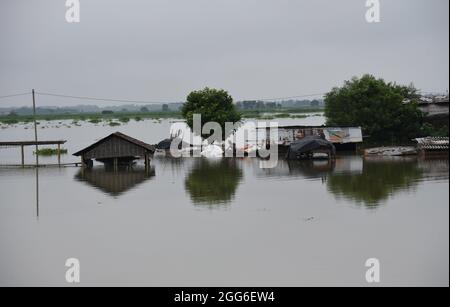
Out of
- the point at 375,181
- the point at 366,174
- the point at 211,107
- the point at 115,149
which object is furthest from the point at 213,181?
the point at 211,107

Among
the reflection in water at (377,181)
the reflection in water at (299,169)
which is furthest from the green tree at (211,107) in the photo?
the reflection in water at (377,181)

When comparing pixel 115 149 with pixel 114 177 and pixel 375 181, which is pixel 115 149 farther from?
pixel 375 181

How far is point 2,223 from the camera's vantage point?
19.3 metres

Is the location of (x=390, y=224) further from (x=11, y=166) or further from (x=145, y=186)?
(x=11, y=166)

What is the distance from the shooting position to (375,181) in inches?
945

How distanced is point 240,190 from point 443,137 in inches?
565

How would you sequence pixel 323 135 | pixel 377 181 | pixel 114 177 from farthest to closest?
pixel 323 135 → pixel 114 177 → pixel 377 181

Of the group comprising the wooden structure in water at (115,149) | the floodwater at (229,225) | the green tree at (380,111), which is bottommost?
the floodwater at (229,225)

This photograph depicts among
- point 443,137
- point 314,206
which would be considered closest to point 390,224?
point 314,206

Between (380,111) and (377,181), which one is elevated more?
(380,111)

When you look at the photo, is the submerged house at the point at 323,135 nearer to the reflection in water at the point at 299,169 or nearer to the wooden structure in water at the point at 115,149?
the reflection in water at the point at 299,169

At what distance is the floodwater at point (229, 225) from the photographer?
1363 cm

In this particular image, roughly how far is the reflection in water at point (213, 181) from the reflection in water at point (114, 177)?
7.41 ft

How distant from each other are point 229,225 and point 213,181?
8.79m
